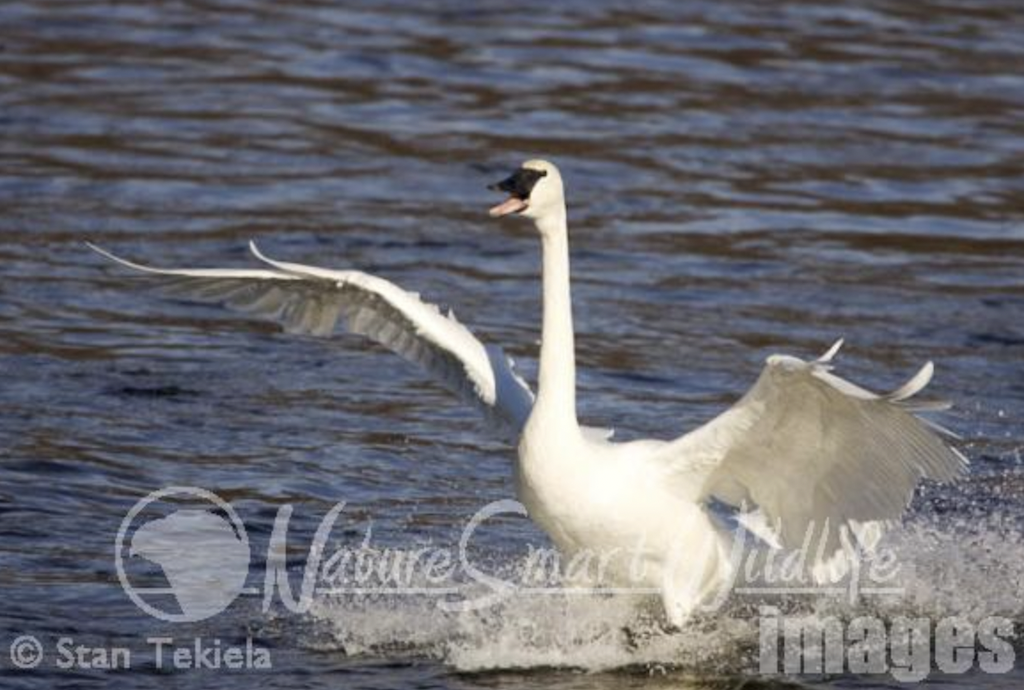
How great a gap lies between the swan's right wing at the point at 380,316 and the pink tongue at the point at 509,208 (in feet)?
3.25

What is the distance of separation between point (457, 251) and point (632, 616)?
6895 millimetres

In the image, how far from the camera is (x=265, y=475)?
11922 mm

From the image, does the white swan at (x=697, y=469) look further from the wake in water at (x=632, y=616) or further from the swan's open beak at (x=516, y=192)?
the wake in water at (x=632, y=616)

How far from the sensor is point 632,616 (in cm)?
991

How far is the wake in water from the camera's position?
9.84 metres

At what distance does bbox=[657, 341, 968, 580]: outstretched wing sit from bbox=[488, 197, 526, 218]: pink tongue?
1.10m

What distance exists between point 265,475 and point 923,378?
4.49 metres

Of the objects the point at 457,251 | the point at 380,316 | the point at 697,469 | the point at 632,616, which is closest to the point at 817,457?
the point at 697,469

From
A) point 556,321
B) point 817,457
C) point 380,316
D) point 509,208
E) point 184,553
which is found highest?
point 509,208

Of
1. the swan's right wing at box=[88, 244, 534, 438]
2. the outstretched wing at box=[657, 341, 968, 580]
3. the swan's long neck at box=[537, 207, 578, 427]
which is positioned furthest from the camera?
the swan's right wing at box=[88, 244, 534, 438]

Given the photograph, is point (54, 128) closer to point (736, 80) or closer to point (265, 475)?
point (736, 80)

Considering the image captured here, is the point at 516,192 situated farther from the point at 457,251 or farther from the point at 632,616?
the point at 457,251

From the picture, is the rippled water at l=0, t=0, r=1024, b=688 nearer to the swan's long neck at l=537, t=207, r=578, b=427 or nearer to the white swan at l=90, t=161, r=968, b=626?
the white swan at l=90, t=161, r=968, b=626

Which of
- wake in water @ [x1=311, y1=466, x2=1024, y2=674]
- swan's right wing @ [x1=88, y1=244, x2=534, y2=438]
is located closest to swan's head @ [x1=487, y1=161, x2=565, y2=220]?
swan's right wing @ [x1=88, y1=244, x2=534, y2=438]
